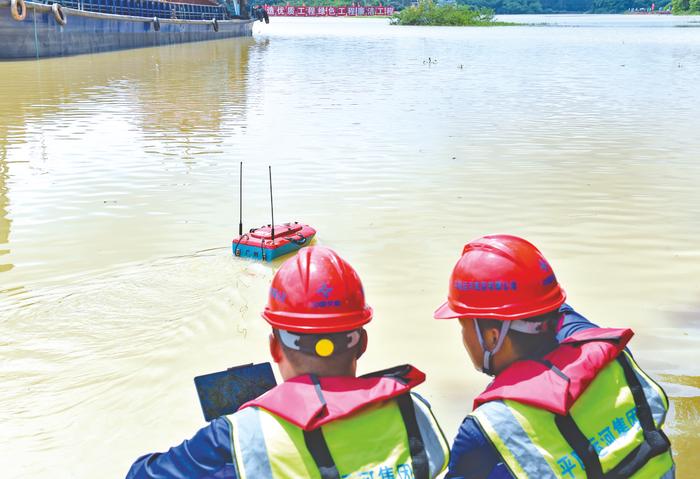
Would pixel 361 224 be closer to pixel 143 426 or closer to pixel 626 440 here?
pixel 143 426

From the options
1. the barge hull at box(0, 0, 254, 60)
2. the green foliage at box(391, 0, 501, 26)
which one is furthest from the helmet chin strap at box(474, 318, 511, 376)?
the green foliage at box(391, 0, 501, 26)

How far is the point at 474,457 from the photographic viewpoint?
7.92 ft

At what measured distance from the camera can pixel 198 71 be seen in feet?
91.5

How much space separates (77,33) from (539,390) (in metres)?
35.5

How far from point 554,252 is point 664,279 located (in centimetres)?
107

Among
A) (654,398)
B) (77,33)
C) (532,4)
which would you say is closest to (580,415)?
(654,398)

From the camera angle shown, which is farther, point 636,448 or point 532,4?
point 532,4

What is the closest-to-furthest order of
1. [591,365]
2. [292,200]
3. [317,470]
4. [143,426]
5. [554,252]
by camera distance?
[317,470]
[591,365]
[143,426]
[554,252]
[292,200]

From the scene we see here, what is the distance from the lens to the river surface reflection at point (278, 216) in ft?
15.4

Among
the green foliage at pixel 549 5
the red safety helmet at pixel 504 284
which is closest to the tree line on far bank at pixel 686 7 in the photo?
the green foliage at pixel 549 5

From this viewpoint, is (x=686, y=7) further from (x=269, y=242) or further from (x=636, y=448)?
(x=636, y=448)

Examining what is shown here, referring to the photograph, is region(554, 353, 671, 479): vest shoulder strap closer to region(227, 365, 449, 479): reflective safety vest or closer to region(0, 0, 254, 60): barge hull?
region(227, 365, 449, 479): reflective safety vest

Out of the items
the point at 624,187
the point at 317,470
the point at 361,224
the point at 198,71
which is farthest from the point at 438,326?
the point at 198,71

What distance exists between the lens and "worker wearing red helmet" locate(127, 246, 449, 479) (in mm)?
2229
